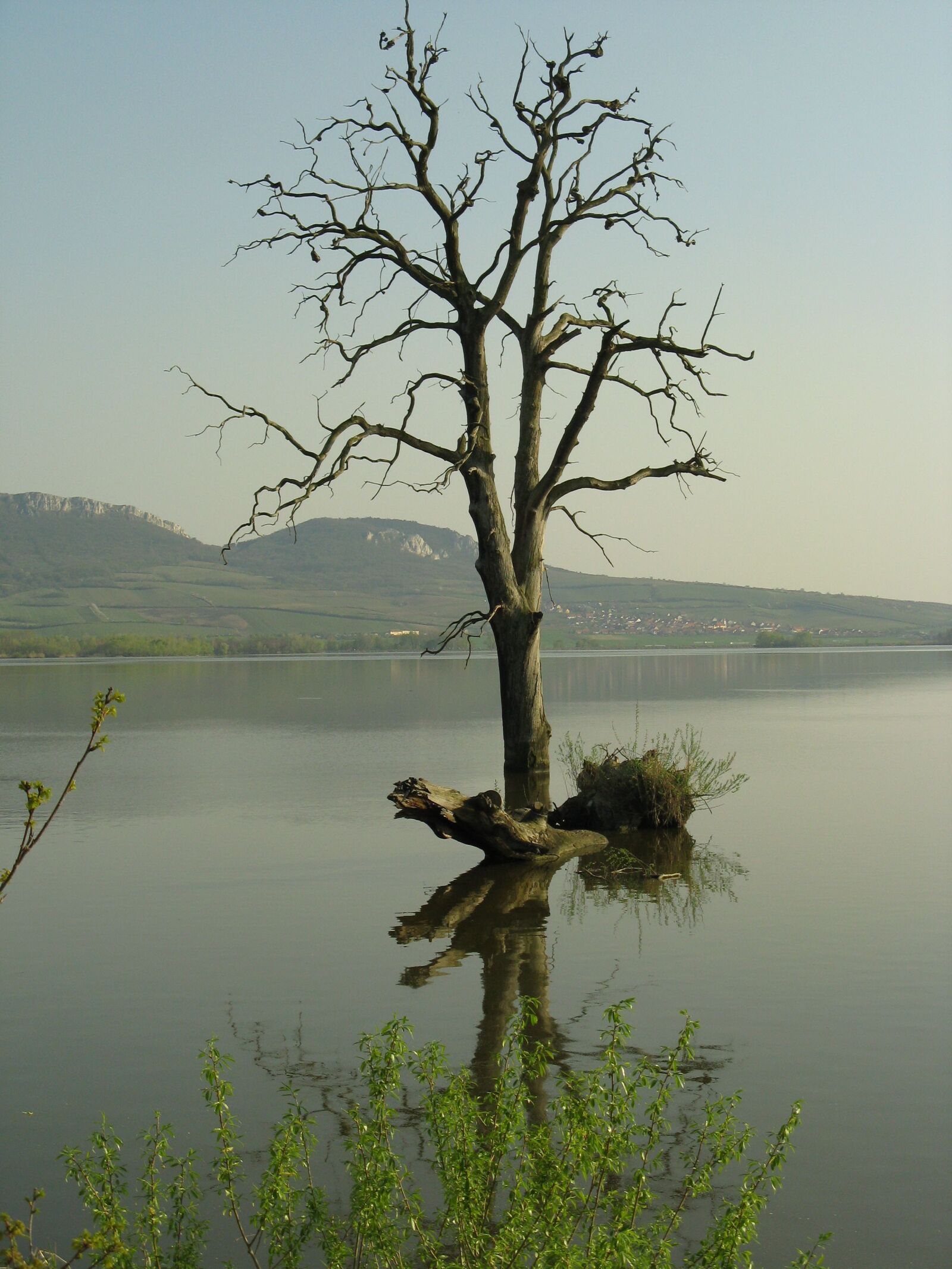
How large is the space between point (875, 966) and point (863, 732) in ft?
79.4

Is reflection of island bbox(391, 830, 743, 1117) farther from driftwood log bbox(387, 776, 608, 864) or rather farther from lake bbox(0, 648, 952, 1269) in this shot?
driftwood log bbox(387, 776, 608, 864)

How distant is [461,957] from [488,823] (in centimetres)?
406

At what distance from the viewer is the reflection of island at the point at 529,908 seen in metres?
8.77

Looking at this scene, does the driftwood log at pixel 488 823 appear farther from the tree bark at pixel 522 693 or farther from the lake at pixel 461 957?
the tree bark at pixel 522 693

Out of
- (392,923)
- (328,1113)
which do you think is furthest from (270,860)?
(328,1113)

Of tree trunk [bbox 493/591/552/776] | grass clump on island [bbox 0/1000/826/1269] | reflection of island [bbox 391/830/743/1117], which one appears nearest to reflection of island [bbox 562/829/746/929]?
reflection of island [bbox 391/830/743/1117]

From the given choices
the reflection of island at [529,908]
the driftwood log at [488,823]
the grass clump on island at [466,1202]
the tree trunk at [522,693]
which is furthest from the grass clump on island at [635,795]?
the grass clump on island at [466,1202]

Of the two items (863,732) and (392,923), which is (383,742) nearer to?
(863,732)

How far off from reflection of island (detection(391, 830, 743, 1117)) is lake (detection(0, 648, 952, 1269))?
48 millimetres

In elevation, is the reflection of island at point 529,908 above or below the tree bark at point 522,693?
below

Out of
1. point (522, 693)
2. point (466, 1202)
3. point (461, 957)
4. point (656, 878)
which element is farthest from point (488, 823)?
point (466, 1202)

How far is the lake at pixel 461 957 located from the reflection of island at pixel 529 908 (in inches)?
1.9

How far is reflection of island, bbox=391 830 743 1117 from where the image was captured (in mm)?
8773

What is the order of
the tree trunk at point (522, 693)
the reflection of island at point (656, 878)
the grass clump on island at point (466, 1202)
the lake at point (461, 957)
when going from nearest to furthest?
1. the grass clump on island at point (466, 1202)
2. the lake at point (461, 957)
3. the reflection of island at point (656, 878)
4. the tree trunk at point (522, 693)
